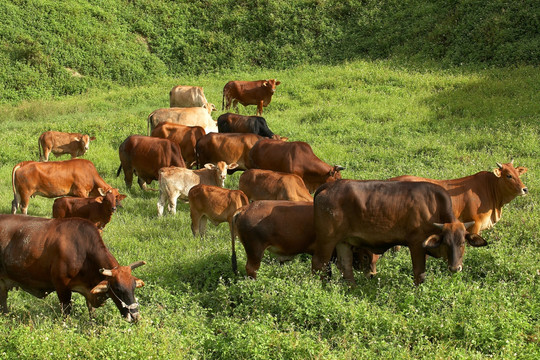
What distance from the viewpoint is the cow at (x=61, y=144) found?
17.4 metres

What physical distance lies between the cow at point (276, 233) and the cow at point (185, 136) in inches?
276

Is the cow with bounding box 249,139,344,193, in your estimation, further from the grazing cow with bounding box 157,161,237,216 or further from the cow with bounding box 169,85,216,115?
the cow with bounding box 169,85,216,115

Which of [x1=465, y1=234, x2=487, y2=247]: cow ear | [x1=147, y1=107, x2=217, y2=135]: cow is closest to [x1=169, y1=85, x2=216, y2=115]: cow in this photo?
[x1=147, y1=107, x2=217, y2=135]: cow

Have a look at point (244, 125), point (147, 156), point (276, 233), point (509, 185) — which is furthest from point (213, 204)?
point (244, 125)

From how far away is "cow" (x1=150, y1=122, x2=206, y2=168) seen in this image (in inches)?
650

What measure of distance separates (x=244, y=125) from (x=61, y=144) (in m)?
4.99

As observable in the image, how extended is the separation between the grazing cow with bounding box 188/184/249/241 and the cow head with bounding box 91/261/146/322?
3.49 m

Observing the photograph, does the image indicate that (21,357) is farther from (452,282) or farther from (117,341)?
(452,282)

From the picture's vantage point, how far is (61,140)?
17.6m

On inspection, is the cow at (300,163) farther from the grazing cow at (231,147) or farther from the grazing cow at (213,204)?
the grazing cow at (213,204)

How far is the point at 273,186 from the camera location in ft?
38.9

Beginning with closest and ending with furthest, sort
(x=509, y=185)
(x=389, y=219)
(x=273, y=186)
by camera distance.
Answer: (x=389, y=219) → (x=509, y=185) → (x=273, y=186)

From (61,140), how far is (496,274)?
12391 millimetres

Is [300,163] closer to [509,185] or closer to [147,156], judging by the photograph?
[147,156]
